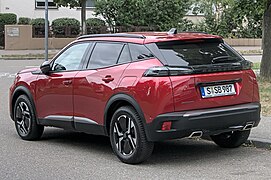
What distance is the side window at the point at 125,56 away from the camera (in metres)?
7.78

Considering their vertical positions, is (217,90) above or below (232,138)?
above

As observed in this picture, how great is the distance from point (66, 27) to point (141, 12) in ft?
17.2

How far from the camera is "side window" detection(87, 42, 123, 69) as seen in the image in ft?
26.3

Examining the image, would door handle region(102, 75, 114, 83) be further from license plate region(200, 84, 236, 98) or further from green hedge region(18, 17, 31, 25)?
green hedge region(18, 17, 31, 25)

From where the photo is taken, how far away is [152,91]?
23.4 ft

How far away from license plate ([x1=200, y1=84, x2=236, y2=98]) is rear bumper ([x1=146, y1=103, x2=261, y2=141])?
0.18 metres

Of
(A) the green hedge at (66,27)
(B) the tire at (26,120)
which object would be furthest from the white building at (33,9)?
(B) the tire at (26,120)

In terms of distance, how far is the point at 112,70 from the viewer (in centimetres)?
783

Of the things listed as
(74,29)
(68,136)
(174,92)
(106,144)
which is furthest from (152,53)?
(74,29)

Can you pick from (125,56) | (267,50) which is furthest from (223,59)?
(267,50)

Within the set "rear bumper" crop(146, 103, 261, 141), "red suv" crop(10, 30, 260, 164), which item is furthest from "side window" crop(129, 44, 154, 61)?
"rear bumper" crop(146, 103, 261, 141)

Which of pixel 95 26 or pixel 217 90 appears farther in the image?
pixel 95 26

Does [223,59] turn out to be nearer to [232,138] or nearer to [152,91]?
[152,91]

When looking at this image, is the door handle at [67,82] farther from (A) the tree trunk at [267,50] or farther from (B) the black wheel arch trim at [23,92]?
(A) the tree trunk at [267,50]
